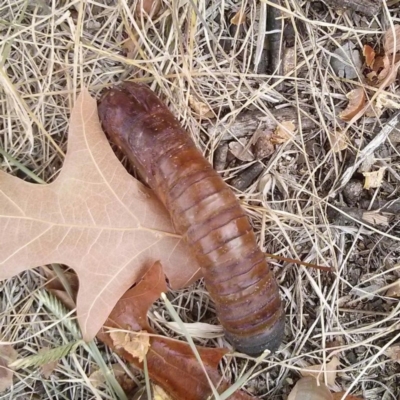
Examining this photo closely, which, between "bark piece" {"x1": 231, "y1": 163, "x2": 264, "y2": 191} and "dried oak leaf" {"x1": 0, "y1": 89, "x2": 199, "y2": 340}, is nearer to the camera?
"dried oak leaf" {"x1": 0, "y1": 89, "x2": 199, "y2": 340}

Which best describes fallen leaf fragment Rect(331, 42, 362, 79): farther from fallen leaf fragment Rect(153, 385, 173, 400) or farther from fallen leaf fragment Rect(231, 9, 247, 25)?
fallen leaf fragment Rect(153, 385, 173, 400)

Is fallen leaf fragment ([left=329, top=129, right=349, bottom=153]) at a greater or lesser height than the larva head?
lesser

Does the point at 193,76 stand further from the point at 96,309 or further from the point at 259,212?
the point at 96,309

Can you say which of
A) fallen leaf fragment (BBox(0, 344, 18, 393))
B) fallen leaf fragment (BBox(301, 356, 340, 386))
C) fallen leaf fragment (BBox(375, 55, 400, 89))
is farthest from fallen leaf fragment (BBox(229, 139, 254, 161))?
fallen leaf fragment (BBox(0, 344, 18, 393))

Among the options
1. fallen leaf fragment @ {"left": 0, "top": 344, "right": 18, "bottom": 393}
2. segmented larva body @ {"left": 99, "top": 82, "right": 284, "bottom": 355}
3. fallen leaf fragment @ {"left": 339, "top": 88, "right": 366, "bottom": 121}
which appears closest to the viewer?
segmented larva body @ {"left": 99, "top": 82, "right": 284, "bottom": 355}

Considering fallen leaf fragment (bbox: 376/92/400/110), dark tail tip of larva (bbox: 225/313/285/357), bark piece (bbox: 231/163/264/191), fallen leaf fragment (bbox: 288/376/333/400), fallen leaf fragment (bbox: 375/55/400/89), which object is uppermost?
fallen leaf fragment (bbox: 375/55/400/89)

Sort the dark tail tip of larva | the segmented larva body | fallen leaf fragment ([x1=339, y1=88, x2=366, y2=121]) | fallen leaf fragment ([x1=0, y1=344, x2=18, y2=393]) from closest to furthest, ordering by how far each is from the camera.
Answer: the segmented larva body → the dark tail tip of larva → fallen leaf fragment ([x1=0, y1=344, x2=18, y2=393]) → fallen leaf fragment ([x1=339, y1=88, x2=366, y2=121])

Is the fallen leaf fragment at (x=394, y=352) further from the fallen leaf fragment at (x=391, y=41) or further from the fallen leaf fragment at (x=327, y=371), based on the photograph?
the fallen leaf fragment at (x=391, y=41)

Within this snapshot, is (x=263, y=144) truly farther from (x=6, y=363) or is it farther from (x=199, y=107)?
(x=6, y=363)
